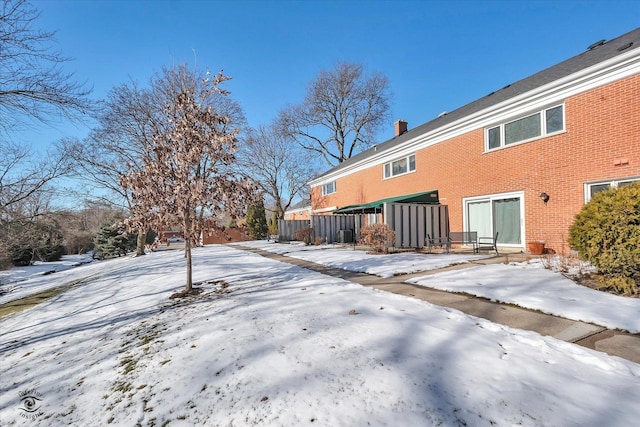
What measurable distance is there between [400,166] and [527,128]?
7.40 meters

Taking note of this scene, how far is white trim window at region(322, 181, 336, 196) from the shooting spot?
1043 inches

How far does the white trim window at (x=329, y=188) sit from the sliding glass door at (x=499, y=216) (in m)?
14.1

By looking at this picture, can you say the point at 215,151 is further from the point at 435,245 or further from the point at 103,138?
the point at 103,138

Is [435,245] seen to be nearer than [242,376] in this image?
No

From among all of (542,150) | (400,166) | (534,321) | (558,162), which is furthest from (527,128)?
(534,321)

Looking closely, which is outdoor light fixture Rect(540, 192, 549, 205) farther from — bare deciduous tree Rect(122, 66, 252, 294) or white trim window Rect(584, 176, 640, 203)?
bare deciduous tree Rect(122, 66, 252, 294)

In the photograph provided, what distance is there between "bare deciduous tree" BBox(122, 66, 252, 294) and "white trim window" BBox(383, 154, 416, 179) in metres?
12.3

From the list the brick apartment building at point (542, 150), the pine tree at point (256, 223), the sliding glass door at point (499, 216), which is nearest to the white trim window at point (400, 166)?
the brick apartment building at point (542, 150)

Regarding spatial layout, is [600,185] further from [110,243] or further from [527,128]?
[110,243]

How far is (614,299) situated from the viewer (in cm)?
468

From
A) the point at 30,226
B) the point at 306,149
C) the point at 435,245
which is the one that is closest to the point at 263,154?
the point at 306,149

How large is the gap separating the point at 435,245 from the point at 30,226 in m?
19.8

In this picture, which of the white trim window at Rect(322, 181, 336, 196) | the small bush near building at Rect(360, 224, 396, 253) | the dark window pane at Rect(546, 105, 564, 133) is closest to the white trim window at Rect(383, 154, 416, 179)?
the small bush near building at Rect(360, 224, 396, 253)

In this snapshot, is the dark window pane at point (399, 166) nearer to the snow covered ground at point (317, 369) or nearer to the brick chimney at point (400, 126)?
the brick chimney at point (400, 126)
